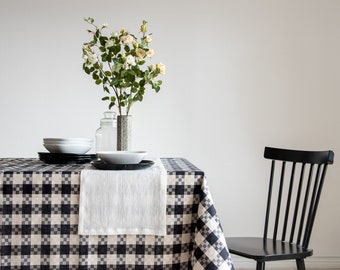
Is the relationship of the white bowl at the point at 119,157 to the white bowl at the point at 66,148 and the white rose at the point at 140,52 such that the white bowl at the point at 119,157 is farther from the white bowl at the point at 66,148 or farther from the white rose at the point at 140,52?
the white rose at the point at 140,52

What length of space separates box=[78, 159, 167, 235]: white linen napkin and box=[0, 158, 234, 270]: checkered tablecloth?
0.02 m

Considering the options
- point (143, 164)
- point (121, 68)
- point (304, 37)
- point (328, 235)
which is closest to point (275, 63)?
point (304, 37)

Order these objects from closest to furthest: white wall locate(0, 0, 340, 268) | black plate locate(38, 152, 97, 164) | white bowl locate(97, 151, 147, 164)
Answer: white bowl locate(97, 151, 147, 164)
black plate locate(38, 152, 97, 164)
white wall locate(0, 0, 340, 268)

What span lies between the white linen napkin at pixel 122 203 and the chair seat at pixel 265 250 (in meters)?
0.73

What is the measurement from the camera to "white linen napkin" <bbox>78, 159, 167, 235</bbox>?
1.25m

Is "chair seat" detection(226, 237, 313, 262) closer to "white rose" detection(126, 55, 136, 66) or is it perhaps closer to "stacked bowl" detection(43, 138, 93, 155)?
"stacked bowl" detection(43, 138, 93, 155)

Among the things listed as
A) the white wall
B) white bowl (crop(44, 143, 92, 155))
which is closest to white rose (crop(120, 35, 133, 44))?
white bowl (crop(44, 143, 92, 155))

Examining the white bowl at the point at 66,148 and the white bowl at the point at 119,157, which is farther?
the white bowl at the point at 66,148

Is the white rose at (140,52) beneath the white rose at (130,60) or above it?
above

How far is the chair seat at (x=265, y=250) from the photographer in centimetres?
183

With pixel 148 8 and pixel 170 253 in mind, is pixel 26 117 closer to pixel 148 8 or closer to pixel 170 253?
pixel 148 8

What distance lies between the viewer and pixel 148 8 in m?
2.90

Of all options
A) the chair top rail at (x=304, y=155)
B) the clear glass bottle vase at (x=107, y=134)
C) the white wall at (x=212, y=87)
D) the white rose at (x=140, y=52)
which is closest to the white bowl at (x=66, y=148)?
the clear glass bottle vase at (x=107, y=134)

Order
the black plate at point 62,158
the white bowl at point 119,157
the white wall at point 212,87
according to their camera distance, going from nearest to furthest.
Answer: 1. the white bowl at point 119,157
2. the black plate at point 62,158
3. the white wall at point 212,87
